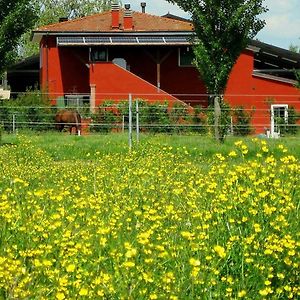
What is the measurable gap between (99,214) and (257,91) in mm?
31708

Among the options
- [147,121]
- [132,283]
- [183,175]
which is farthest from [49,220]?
[147,121]

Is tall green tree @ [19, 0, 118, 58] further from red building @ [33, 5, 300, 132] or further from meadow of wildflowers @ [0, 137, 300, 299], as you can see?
meadow of wildflowers @ [0, 137, 300, 299]

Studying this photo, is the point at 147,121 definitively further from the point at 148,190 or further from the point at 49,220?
the point at 49,220

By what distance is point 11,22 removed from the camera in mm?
29406

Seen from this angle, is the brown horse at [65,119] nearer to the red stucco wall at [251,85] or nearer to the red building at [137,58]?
the red building at [137,58]

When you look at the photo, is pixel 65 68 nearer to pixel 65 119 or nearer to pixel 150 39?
pixel 150 39

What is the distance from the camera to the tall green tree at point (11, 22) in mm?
29344

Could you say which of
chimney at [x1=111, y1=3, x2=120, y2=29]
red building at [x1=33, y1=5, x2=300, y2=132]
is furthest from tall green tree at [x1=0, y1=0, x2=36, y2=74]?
chimney at [x1=111, y1=3, x2=120, y2=29]

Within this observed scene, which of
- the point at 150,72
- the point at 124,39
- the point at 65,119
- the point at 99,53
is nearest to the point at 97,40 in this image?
the point at 99,53

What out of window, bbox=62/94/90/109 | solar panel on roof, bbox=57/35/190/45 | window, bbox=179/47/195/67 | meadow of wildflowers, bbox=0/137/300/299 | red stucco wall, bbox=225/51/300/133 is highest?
solar panel on roof, bbox=57/35/190/45

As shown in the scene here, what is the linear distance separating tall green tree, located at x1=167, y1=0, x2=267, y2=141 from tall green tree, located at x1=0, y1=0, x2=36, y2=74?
5144 mm

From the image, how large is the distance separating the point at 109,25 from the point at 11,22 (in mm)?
10673

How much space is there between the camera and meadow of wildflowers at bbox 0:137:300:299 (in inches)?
183

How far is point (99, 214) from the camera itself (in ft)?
22.2
